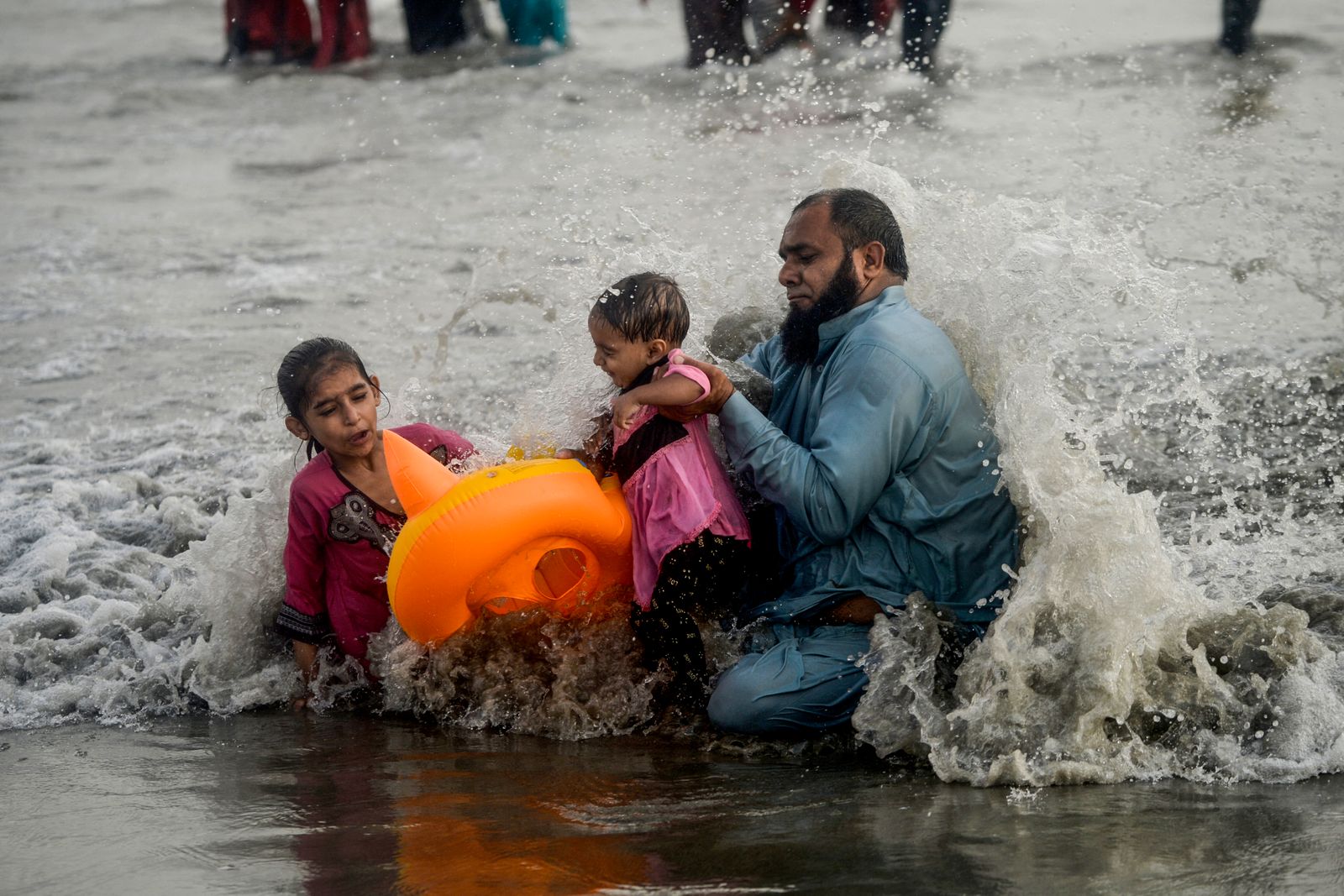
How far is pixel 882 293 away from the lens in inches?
177

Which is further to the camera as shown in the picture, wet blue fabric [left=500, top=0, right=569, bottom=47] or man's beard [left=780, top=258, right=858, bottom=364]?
wet blue fabric [left=500, top=0, right=569, bottom=47]

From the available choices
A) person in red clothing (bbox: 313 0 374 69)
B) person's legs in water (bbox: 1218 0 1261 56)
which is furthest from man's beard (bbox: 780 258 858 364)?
person in red clothing (bbox: 313 0 374 69)

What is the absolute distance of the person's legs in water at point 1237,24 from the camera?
59.3ft

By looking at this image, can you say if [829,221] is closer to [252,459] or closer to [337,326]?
[252,459]

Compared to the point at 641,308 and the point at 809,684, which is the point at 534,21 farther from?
the point at 809,684

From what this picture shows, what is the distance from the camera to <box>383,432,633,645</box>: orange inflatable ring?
4105 mm

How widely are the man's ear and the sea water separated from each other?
1.61 ft

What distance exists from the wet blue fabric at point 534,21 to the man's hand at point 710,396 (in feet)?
60.4

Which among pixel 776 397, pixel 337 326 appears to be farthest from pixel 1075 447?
pixel 337 326

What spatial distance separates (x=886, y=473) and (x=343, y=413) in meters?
1.74

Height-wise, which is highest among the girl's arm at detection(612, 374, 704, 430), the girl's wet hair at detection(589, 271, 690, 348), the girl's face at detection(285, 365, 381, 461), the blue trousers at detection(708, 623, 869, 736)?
the girl's wet hair at detection(589, 271, 690, 348)

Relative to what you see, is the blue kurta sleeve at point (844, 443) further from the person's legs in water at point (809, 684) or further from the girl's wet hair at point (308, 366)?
the girl's wet hair at point (308, 366)

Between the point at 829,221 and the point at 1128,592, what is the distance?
4.65ft

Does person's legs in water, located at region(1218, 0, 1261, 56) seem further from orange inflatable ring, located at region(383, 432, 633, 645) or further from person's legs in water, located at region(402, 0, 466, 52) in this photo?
orange inflatable ring, located at region(383, 432, 633, 645)
